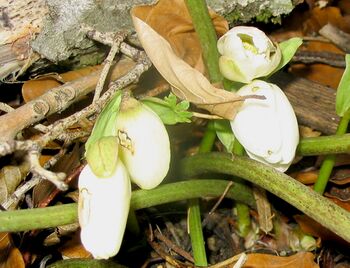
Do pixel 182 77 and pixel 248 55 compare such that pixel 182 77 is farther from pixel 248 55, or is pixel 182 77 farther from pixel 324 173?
pixel 324 173

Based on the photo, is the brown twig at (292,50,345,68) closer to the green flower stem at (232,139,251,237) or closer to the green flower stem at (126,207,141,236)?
the green flower stem at (232,139,251,237)

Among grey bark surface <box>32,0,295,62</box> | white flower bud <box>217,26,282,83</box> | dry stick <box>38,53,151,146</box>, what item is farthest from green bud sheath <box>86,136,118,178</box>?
grey bark surface <box>32,0,295,62</box>

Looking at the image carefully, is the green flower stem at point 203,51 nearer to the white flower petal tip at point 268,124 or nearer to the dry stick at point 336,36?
the white flower petal tip at point 268,124

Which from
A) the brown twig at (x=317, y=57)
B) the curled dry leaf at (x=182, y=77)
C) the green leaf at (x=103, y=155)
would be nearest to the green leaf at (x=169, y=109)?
the curled dry leaf at (x=182, y=77)

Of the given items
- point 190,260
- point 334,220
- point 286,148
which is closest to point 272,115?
point 286,148

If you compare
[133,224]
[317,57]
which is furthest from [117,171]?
[317,57]

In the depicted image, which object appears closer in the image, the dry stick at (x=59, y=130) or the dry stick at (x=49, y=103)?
the dry stick at (x=59, y=130)
